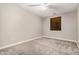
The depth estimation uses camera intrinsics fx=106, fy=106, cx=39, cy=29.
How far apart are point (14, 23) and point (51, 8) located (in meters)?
0.70

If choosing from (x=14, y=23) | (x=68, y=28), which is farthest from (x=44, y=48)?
(x=14, y=23)

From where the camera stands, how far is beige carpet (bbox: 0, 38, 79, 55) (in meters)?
1.82

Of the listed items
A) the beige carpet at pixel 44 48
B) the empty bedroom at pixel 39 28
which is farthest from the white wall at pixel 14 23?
the beige carpet at pixel 44 48

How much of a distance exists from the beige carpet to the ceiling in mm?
477

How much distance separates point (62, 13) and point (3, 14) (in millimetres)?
1021

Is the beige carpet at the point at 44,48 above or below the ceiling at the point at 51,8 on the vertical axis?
below

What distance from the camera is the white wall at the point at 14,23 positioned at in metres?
1.82

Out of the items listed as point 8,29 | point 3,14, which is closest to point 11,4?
point 3,14

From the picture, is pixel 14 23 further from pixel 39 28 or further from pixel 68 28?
pixel 68 28

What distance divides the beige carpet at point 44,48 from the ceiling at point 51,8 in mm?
477

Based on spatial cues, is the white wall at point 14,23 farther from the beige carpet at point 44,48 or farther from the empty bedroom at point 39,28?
the beige carpet at point 44,48

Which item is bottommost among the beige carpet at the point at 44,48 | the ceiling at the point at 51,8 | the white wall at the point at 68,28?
the beige carpet at the point at 44,48

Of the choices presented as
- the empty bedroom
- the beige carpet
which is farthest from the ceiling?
the beige carpet

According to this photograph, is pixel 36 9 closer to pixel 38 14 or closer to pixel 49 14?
pixel 38 14
